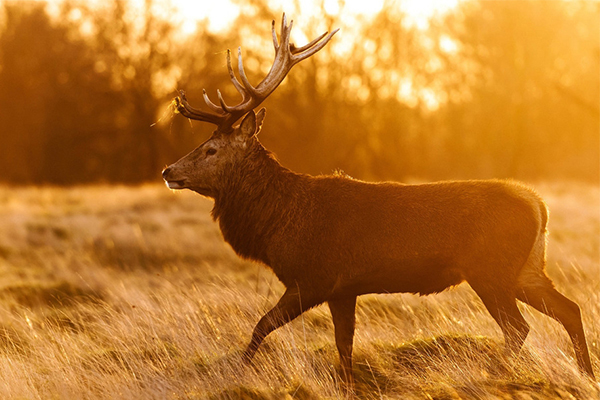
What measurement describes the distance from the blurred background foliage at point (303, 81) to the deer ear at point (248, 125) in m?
17.9

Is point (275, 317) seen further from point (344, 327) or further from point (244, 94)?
point (244, 94)

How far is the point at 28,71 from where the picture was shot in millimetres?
31703

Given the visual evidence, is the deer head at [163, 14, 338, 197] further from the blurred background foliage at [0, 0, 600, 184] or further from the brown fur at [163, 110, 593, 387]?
the blurred background foliage at [0, 0, 600, 184]

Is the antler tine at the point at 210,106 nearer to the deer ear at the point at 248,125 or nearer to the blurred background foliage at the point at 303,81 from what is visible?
the deer ear at the point at 248,125

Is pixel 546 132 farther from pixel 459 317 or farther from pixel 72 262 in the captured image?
pixel 459 317

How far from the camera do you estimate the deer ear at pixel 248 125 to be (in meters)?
6.32

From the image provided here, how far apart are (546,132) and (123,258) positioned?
102 feet

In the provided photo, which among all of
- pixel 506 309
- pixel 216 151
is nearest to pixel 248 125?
pixel 216 151

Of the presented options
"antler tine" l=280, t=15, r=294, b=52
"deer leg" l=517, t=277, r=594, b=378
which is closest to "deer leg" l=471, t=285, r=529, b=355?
"deer leg" l=517, t=277, r=594, b=378

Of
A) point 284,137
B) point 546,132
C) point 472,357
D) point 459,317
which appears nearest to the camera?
point 472,357

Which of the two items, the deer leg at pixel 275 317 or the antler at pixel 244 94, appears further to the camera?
the antler at pixel 244 94

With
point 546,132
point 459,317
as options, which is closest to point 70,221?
point 459,317

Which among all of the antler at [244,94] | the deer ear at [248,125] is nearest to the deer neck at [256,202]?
the deer ear at [248,125]

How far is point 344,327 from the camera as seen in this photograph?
6.00 m
